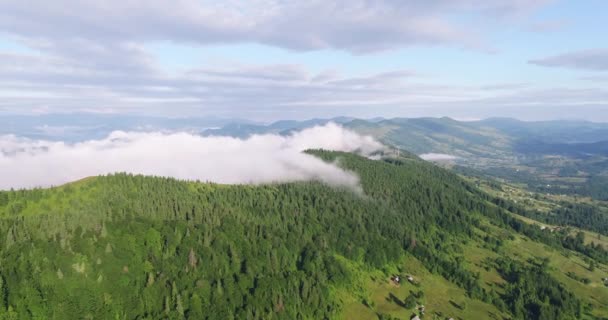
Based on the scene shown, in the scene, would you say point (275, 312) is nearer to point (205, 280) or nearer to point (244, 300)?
point (244, 300)

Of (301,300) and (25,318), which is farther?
(301,300)

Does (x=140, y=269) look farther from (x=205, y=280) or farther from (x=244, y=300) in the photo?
(x=244, y=300)

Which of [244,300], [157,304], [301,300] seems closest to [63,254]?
[157,304]

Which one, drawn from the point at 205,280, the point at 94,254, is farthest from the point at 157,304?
the point at 94,254

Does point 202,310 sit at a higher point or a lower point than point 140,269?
lower

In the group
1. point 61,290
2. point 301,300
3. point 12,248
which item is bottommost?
point 301,300

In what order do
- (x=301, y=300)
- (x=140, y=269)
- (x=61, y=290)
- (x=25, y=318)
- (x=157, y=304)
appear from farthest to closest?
(x=301, y=300)
(x=140, y=269)
(x=157, y=304)
(x=61, y=290)
(x=25, y=318)

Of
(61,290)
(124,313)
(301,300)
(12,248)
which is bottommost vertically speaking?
(301,300)

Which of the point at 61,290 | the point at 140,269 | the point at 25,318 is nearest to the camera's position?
the point at 25,318

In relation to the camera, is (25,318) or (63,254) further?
(63,254)
